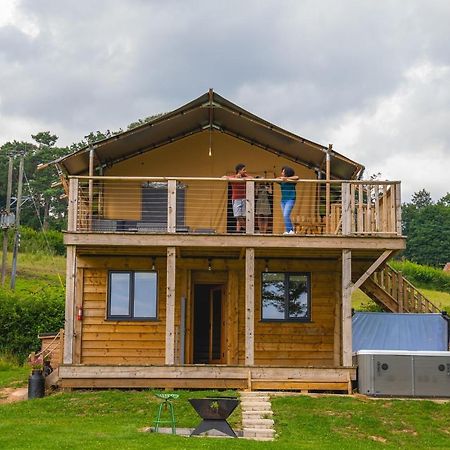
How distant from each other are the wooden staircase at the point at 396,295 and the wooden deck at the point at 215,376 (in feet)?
13.1

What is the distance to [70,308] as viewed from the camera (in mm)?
17734

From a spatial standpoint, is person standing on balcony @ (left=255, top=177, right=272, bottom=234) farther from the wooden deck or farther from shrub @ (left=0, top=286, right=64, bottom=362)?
shrub @ (left=0, top=286, right=64, bottom=362)

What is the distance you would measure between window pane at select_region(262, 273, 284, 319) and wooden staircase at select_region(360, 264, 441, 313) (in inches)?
86.4

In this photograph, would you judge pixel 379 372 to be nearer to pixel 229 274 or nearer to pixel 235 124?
pixel 229 274

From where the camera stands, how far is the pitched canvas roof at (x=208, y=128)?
19359 millimetres

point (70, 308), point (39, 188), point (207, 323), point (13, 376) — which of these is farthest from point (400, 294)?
point (39, 188)

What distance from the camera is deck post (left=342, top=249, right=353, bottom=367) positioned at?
17.4 meters

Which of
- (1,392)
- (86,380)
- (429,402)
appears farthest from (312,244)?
(1,392)

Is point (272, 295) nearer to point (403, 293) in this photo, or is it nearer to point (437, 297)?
point (403, 293)

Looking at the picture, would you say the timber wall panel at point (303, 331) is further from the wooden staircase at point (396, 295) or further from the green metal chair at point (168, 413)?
the green metal chair at point (168, 413)

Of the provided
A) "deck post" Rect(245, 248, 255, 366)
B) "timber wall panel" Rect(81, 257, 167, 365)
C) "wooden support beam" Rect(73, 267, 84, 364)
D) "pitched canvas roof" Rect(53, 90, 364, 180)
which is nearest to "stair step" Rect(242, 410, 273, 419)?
"deck post" Rect(245, 248, 255, 366)

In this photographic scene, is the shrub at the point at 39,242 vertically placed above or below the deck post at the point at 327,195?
above

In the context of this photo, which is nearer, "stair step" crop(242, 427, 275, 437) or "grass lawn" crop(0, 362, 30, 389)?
"stair step" crop(242, 427, 275, 437)

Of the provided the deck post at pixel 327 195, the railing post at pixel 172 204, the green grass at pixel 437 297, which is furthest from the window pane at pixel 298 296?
the green grass at pixel 437 297
